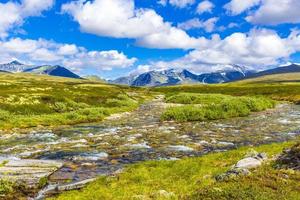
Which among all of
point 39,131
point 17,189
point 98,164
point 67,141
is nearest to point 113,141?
point 67,141

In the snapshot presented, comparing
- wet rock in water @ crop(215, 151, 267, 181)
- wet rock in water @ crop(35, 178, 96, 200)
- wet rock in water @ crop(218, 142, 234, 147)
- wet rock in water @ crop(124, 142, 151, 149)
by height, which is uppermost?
wet rock in water @ crop(215, 151, 267, 181)

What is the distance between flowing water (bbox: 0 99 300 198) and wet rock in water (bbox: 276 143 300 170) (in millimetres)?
8690

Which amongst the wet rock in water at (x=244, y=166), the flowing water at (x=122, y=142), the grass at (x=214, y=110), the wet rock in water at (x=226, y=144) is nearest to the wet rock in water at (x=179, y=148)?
the flowing water at (x=122, y=142)

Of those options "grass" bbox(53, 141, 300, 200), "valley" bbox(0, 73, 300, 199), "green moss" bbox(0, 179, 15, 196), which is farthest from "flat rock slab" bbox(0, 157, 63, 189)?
"grass" bbox(53, 141, 300, 200)

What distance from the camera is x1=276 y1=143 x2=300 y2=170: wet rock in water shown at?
58.3 feet

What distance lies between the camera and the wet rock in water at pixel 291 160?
58.3ft

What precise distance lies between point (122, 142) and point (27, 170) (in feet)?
37.5

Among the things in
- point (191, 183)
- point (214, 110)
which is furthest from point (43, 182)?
point (214, 110)

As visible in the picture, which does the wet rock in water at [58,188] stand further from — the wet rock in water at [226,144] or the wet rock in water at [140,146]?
the wet rock in water at [226,144]

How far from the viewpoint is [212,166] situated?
20.8 meters

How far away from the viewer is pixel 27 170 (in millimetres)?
21797

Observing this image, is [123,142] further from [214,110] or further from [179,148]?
[214,110]

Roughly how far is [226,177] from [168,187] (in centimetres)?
260

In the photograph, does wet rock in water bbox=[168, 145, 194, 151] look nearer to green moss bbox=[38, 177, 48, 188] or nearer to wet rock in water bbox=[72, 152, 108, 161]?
wet rock in water bbox=[72, 152, 108, 161]
